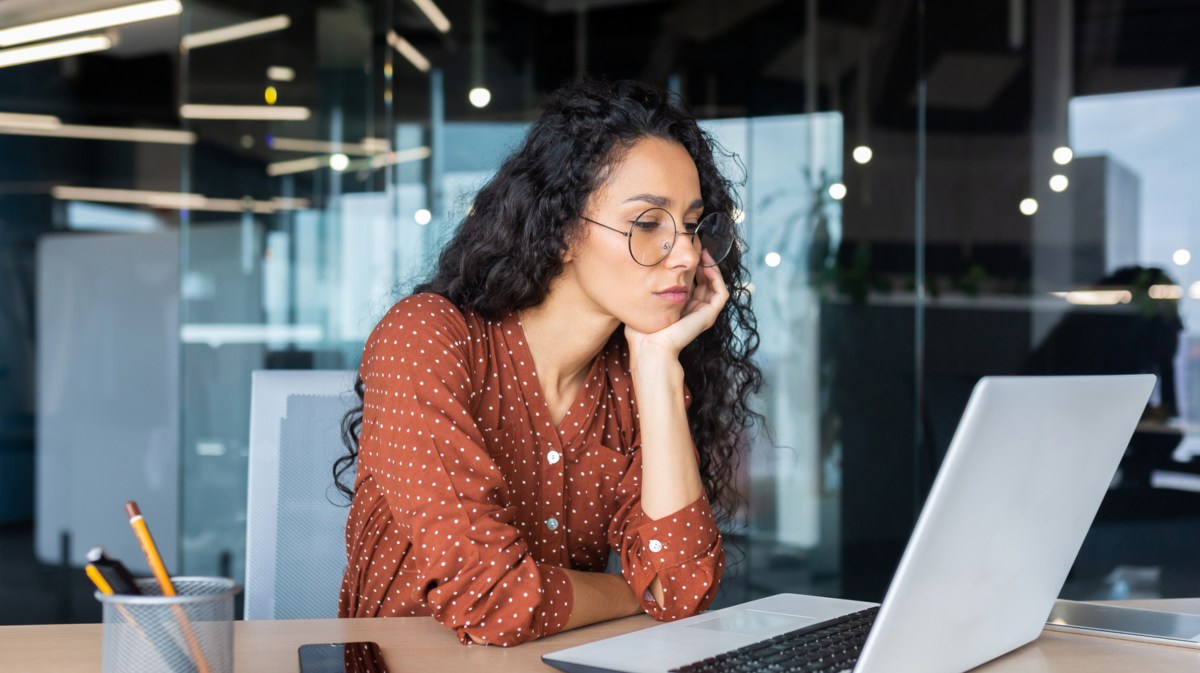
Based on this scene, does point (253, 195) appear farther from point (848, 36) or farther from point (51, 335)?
point (848, 36)

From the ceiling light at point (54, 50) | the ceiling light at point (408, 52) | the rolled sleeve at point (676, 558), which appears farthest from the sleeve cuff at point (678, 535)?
the ceiling light at point (54, 50)

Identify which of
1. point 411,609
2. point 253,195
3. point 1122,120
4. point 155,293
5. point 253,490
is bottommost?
point 411,609

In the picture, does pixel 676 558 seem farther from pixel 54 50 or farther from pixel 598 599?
pixel 54 50

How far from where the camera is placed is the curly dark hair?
164 centimetres

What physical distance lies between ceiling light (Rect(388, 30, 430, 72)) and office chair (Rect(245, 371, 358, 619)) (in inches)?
102

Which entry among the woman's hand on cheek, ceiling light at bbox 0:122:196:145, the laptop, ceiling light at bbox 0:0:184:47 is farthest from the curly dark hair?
ceiling light at bbox 0:0:184:47

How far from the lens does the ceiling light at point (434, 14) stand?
414 cm

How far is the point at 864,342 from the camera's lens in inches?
156

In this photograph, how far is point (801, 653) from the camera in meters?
1.06

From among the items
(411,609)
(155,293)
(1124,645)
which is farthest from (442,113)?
(1124,645)

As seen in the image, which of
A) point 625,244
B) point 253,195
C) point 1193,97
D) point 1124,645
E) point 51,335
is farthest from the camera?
point 51,335

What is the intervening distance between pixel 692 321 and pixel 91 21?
3.39 m

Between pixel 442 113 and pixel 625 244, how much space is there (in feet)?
8.89

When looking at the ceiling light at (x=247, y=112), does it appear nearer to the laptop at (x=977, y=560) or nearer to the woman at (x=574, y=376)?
the woman at (x=574, y=376)
